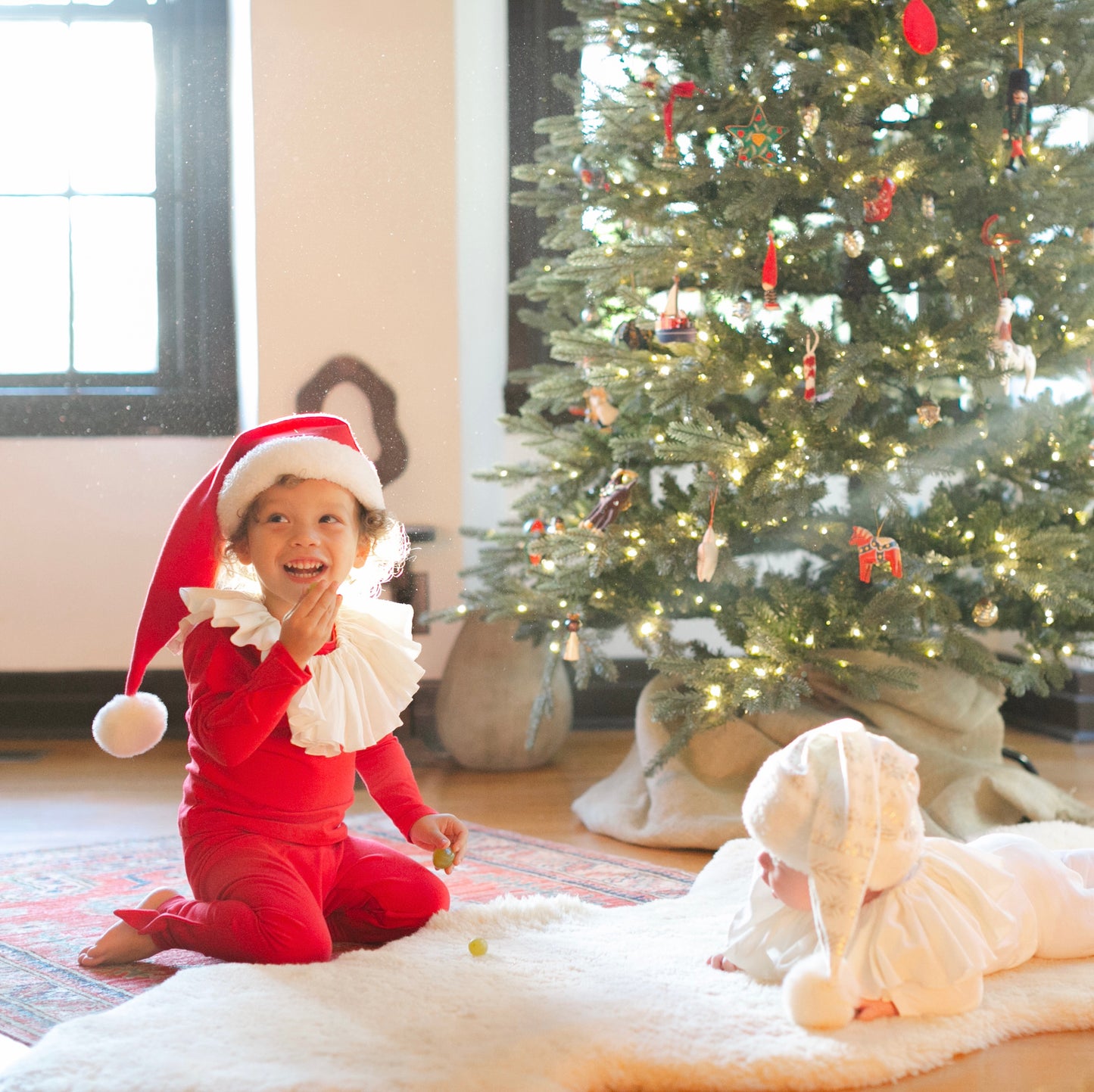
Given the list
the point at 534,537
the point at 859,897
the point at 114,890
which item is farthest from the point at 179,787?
the point at 859,897

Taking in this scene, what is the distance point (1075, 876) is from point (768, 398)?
994mm

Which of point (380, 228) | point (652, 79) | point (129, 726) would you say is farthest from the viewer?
point (380, 228)

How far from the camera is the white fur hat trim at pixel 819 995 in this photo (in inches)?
51.8

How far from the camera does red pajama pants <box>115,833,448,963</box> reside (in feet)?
5.05

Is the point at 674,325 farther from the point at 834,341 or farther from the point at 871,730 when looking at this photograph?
the point at 871,730

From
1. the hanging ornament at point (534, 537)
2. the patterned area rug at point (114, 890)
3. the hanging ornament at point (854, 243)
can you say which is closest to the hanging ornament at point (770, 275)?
the hanging ornament at point (854, 243)

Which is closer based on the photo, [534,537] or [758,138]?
[758,138]

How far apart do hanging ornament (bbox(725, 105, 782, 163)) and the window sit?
156 cm

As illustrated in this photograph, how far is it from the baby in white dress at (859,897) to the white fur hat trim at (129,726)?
780 mm

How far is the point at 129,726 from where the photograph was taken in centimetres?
173

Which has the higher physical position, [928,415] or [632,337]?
[632,337]

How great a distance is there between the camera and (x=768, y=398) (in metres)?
2.32

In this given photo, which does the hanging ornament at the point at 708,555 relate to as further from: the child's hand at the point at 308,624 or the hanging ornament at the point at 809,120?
the child's hand at the point at 308,624

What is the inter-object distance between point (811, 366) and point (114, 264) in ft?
6.28
